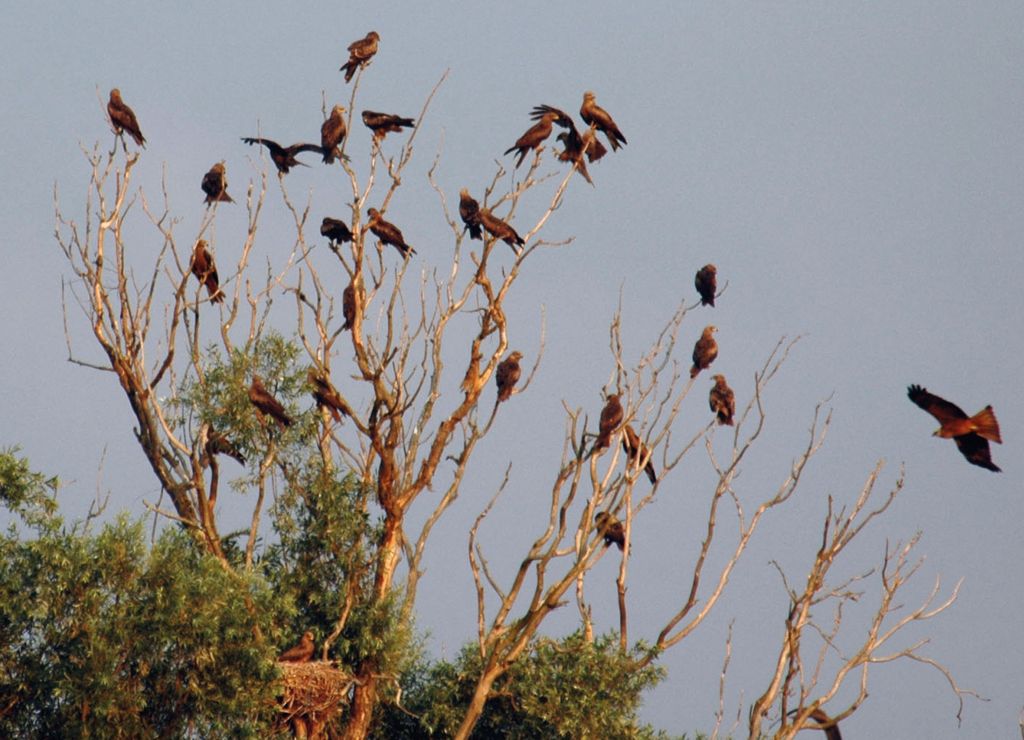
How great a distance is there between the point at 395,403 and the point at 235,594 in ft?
11.6

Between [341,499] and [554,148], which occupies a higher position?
[554,148]

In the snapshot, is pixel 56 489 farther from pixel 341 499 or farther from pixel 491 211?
pixel 491 211

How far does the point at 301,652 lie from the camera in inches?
602

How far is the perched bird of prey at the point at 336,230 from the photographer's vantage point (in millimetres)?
17297

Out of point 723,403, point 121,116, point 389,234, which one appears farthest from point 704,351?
point 121,116

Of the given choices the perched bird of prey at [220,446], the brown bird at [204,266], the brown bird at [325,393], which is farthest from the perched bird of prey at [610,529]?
the brown bird at [204,266]

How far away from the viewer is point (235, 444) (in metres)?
16.9

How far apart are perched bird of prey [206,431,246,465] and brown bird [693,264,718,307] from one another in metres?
5.41

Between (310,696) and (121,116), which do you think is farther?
(121,116)

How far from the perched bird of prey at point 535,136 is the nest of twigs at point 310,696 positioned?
18.5 feet

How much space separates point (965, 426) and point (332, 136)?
758cm

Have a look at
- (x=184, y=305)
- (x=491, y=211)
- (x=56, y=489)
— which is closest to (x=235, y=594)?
(x=56, y=489)

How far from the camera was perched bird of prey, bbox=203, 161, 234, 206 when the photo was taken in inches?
707

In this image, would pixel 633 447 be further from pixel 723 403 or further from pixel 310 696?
pixel 310 696
